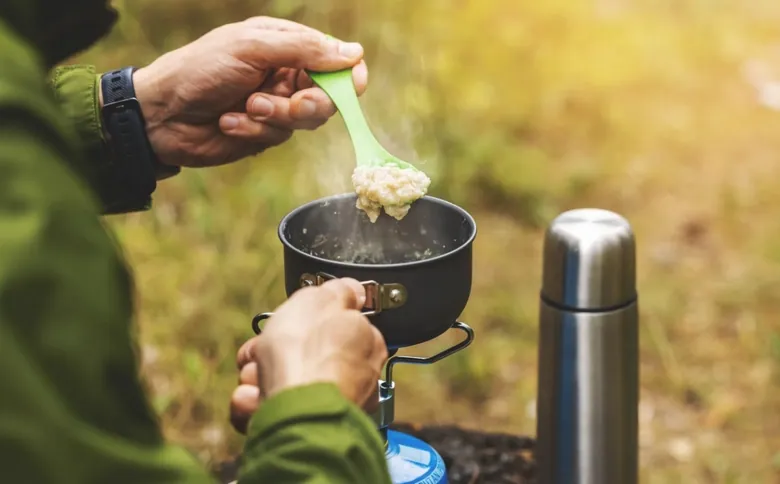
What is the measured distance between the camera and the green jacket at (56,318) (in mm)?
721

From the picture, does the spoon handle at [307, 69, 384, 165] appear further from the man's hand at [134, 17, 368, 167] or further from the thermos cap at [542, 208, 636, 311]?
the thermos cap at [542, 208, 636, 311]

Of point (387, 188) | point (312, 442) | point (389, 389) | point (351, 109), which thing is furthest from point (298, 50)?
point (312, 442)

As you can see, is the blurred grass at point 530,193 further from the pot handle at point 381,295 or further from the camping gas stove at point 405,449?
the pot handle at point 381,295

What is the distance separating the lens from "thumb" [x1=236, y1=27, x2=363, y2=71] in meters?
1.62

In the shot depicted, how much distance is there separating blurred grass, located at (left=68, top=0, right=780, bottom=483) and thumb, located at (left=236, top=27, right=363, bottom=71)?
0.54 m

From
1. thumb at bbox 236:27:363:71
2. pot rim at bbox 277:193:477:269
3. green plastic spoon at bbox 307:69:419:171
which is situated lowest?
pot rim at bbox 277:193:477:269

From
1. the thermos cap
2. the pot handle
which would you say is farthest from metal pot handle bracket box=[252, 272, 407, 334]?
the thermos cap

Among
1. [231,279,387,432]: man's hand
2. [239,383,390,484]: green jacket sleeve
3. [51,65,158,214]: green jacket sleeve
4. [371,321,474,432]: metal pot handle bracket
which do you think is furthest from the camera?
[51,65,158,214]: green jacket sleeve

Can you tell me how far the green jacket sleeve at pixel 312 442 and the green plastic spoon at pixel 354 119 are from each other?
2.06ft

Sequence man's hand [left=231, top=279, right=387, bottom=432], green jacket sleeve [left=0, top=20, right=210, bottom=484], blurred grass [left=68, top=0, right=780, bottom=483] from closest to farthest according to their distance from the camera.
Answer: green jacket sleeve [left=0, top=20, right=210, bottom=484] → man's hand [left=231, top=279, right=387, bottom=432] → blurred grass [left=68, top=0, right=780, bottom=483]

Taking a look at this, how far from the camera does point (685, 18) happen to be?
4.33 metres

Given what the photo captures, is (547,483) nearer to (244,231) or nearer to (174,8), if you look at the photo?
(244,231)

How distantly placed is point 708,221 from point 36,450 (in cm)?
331

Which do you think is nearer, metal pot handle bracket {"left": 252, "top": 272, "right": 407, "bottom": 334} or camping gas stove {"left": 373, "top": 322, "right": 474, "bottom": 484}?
metal pot handle bracket {"left": 252, "top": 272, "right": 407, "bottom": 334}
